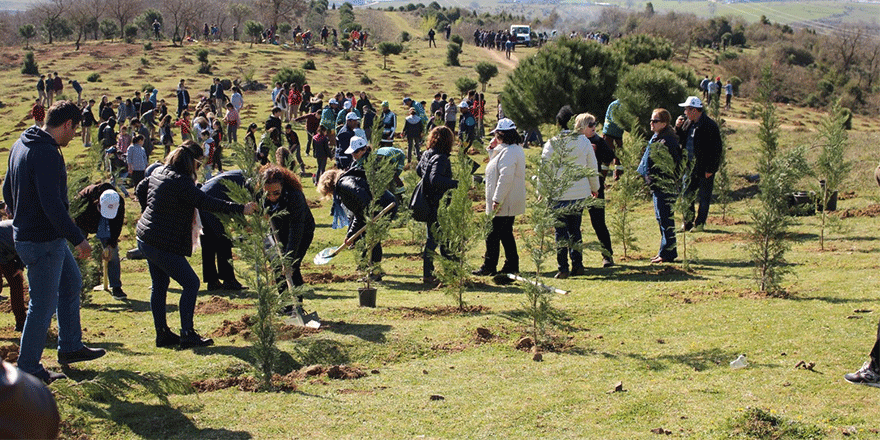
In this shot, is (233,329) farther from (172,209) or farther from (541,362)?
(541,362)

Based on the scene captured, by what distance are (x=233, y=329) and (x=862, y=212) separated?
10.5 meters

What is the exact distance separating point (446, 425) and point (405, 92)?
40.8 metres

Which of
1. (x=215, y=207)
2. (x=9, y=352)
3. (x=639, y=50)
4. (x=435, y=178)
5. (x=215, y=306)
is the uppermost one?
(x=639, y=50)

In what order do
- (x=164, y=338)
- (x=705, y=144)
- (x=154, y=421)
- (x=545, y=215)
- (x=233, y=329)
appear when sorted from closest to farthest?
(x=154, y=421), (x=545, y=215), (x=164, y=338), (x=233, y=329), (x=705, y=144)

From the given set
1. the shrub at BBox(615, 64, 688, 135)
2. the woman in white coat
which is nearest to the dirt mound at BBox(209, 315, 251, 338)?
the woman in white coat

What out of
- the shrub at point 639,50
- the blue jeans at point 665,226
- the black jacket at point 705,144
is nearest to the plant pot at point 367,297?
the blue jeans at point 665,226

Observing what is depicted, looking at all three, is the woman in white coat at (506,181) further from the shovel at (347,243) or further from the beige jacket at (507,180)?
the shovel at (347,243)

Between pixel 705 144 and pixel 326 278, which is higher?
pixel 705 144

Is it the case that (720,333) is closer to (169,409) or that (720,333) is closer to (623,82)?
(169,409)

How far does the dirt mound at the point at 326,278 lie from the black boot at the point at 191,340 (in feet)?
11.3

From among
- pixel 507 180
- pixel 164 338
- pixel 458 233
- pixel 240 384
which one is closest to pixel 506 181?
pixel 507 180

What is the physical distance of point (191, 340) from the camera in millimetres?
7664

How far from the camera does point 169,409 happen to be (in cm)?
611

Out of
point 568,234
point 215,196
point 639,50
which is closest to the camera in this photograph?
point 215,196
